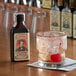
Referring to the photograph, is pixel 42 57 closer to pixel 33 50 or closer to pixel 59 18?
pixel 33 50

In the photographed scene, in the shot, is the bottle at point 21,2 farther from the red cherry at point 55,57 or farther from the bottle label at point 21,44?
the red cherry at point 55,57

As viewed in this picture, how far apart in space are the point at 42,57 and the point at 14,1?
1.47m

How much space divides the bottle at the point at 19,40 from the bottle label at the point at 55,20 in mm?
759

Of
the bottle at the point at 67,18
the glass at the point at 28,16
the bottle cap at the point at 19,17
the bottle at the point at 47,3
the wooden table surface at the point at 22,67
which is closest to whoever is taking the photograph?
the wooden table surface at the point at 22,67

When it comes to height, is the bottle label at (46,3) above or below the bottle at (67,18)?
above

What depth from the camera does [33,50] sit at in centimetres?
196

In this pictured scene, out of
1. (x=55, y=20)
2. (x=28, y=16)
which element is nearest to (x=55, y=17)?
(x=55, y=20)

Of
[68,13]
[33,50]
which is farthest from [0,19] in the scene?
[33,50]

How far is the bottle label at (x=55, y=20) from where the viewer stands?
2379 mm

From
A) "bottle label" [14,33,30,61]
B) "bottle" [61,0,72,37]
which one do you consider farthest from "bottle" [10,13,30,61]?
"bottle" [61,0,72,37]

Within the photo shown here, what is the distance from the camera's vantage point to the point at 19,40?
165cm

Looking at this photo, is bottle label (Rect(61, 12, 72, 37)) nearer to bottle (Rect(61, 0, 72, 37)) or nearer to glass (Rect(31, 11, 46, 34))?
bottle (Rect(61, 0, 72, 37))

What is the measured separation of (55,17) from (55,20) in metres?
0.02

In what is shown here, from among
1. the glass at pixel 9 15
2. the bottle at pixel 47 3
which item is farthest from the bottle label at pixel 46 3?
the glass at pixel 9 15
